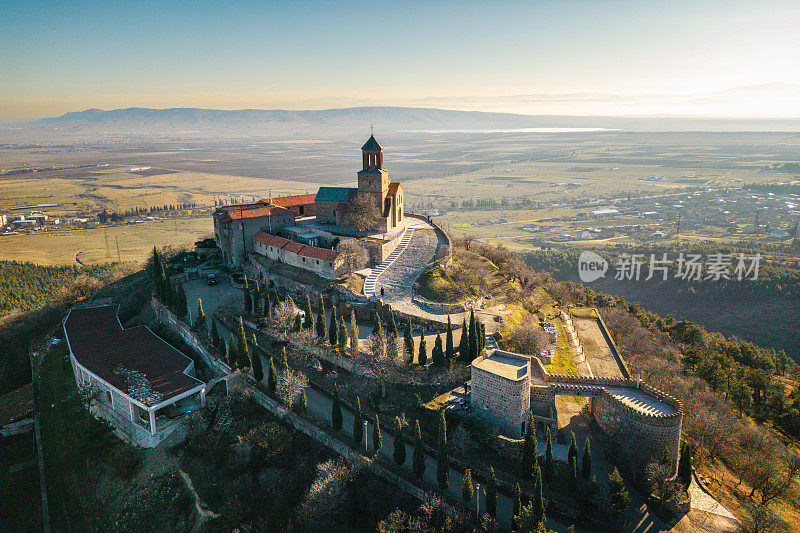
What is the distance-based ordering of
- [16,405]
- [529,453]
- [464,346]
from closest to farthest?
[529,453] → [464,346] → [16,405]

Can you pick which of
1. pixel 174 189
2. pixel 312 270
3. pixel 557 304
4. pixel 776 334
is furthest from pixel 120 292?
pixel 174 189

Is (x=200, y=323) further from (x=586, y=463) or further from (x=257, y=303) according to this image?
(x=586, y=463)

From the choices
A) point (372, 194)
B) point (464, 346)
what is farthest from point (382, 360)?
point (372, 194)

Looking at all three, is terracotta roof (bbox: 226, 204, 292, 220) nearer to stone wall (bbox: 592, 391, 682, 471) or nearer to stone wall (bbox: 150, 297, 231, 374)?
stone wall (bbox: 150, 297, 231, 374)

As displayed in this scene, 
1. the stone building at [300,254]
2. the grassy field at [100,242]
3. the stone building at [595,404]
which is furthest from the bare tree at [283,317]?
the grassy field at [100,242]

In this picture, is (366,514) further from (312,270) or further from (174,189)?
(174,189)

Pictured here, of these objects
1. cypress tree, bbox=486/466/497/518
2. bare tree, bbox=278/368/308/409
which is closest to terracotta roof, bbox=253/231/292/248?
bare tree, bbox=278/368/308/409

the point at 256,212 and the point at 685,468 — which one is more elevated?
the point at 256,212
